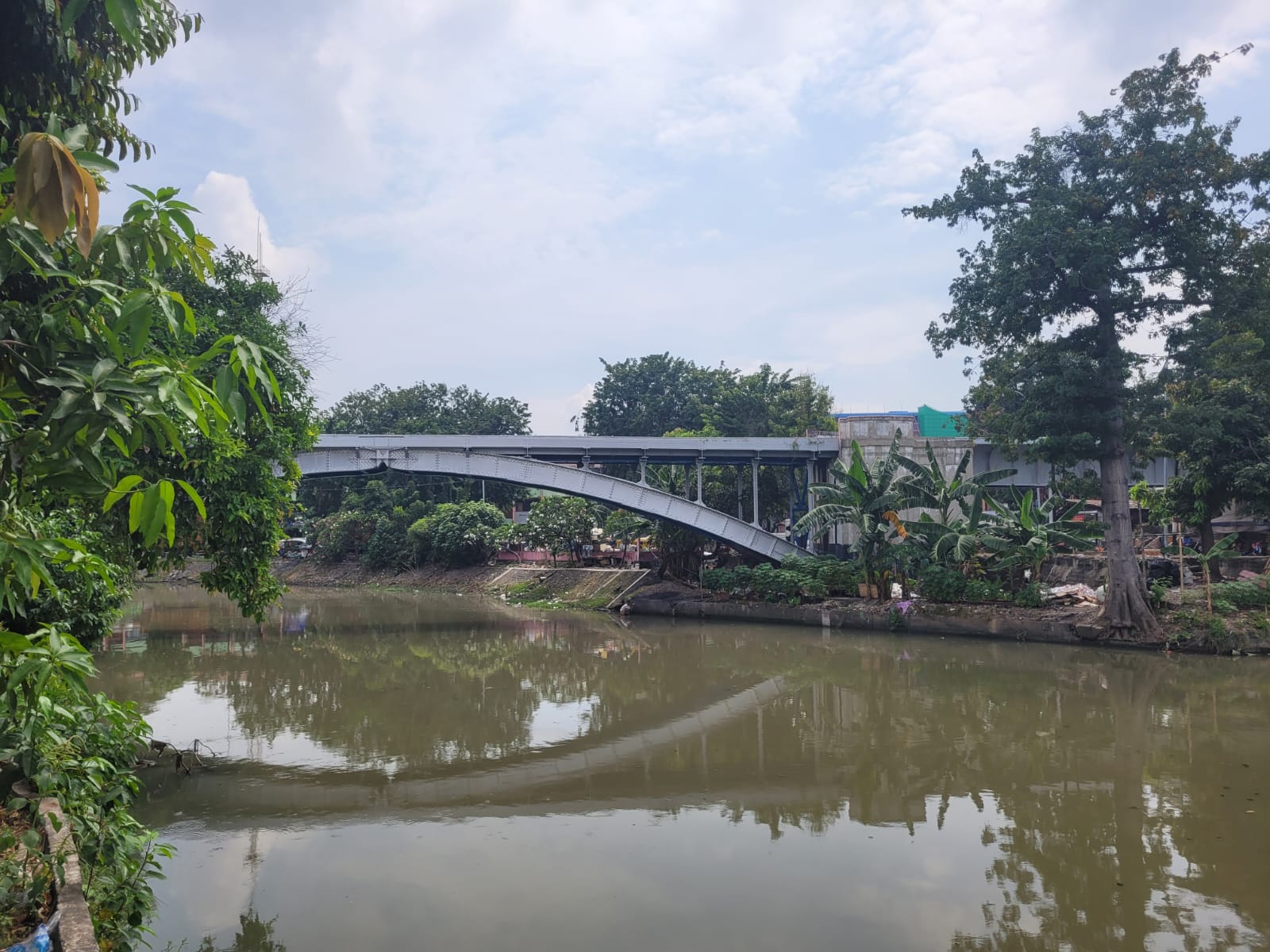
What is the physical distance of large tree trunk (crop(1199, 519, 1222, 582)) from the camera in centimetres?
1861

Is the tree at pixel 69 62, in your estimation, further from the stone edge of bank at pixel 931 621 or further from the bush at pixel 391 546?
the bush at pixel 391 546

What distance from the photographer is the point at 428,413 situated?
43.8 m

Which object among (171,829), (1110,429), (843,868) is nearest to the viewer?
(843,868)

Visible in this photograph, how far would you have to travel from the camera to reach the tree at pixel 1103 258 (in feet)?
48.5

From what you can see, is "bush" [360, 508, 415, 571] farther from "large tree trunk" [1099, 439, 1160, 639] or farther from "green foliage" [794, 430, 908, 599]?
"large tree trunk" [1099, 439, 1160, 639]

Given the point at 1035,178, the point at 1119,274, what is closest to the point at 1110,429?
the point at 1119,274

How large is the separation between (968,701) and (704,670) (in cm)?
453

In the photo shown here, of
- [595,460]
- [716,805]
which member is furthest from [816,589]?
[716,805]

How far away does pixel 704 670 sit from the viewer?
577 inches

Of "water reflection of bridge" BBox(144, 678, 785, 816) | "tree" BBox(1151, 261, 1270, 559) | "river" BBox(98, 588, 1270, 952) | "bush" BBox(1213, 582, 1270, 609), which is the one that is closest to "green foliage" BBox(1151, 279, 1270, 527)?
"tree" BBox(1151, 261, 1270, 559)

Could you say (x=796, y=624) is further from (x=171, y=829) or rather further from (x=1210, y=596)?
(x=171, y=829)

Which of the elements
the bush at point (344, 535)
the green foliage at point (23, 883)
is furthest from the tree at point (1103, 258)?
the bush at point (344, 535)

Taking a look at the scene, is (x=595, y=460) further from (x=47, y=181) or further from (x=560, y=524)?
(x=47, y=181)

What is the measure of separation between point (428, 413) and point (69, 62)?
135 feet
